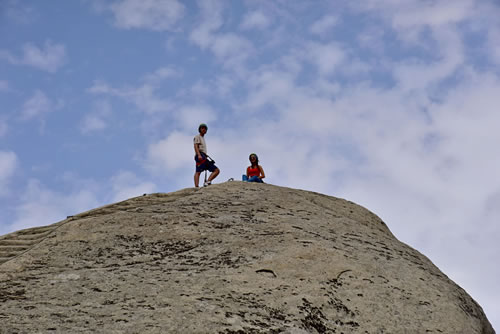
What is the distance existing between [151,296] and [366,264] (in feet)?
12.5

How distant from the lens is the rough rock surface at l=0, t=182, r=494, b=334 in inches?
292

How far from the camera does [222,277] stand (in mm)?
8734

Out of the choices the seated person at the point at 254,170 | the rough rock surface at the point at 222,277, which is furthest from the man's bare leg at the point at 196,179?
the rough rock surface at the point at 222,277

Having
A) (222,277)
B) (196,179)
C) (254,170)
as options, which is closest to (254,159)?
(254,170)

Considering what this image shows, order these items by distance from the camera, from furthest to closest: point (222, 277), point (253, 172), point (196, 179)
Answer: point (253, 172) < point (196, 179) < point (222, 277)

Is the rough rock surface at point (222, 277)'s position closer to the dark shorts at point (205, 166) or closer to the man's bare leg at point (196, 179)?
the man's bare leg at point (196, 179)

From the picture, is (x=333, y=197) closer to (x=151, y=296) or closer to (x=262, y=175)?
(x=262, y=175)

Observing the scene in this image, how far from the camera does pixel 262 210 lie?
1202 cm

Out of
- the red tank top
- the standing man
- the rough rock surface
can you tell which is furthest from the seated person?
the rough rock surface

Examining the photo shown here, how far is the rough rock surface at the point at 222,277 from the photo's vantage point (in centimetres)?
741

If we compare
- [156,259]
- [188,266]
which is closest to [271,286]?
[188,266]

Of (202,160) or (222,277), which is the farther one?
(202,160)

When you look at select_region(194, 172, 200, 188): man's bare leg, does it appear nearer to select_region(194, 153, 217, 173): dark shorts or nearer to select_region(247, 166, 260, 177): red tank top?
select_region(194, 153, 217, 173): dark shorts

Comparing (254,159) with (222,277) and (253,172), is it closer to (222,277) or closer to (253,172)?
(253,172)
